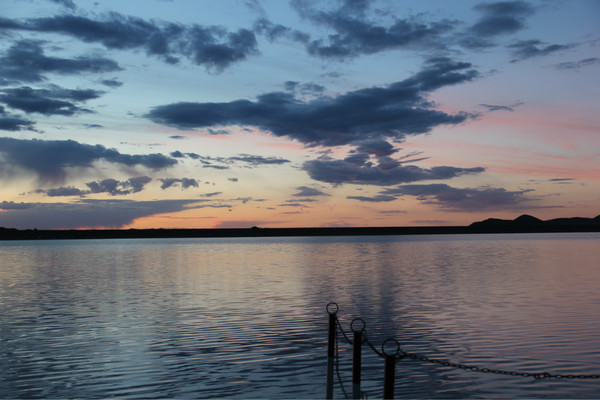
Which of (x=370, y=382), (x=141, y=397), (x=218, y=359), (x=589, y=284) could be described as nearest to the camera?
(x=141, y=397)

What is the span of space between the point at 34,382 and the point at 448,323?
1847 cm

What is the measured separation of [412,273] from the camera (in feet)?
192

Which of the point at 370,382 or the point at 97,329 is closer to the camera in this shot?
the point at 370,382

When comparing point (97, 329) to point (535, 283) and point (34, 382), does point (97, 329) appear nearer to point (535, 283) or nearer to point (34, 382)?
point (34, 382)

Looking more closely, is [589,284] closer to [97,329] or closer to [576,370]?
[576,370]

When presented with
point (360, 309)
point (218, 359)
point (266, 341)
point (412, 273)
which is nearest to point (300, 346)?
point (266, 341)

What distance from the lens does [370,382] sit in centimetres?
1605

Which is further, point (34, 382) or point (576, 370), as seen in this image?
point (576, 370)

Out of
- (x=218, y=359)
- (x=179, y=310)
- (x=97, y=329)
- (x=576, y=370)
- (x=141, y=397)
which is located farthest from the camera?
(x=179, y=310)

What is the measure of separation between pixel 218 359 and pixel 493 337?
38.6 ft

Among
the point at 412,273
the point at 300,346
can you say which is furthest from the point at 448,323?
the point at 412,273

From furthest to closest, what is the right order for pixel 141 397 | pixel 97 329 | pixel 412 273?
1. pixel 412 273
2. pixel 97 329
3. pixel 141 397

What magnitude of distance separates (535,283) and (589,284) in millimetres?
4233

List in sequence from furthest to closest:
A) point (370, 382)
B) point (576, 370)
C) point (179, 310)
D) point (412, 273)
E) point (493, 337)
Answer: point (412, 273) < point (179, 310) < point (493, 337) < point (576, 370) < point (370, 382)
